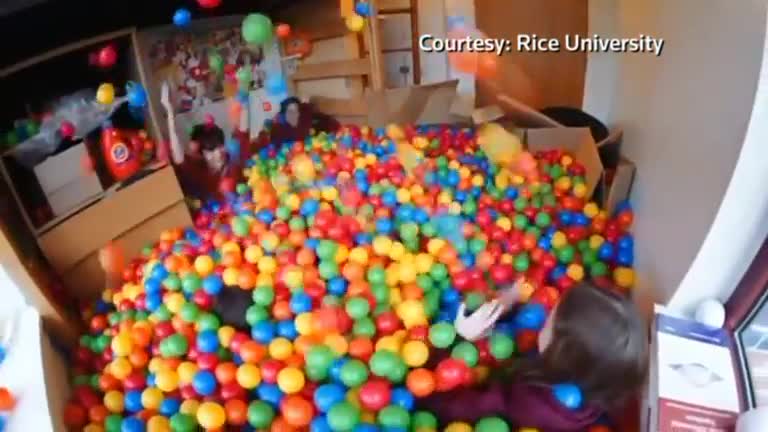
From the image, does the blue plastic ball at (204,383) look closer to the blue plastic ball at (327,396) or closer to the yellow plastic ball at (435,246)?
the blue plastic ball at (327,396)

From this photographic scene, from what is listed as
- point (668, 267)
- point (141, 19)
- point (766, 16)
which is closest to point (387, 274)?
point (668, 267)

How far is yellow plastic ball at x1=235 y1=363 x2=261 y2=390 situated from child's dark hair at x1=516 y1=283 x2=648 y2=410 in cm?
44

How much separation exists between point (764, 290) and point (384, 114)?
108cm

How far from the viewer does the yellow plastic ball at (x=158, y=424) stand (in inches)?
39.7

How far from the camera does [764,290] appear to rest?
908mm

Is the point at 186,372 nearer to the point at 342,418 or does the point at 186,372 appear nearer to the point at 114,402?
the point at 114,402

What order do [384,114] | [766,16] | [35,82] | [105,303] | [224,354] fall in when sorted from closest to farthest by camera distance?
1. [766,16]
2. [224,354]
3. [105,303]
4. [35,82]
5. [384,114]

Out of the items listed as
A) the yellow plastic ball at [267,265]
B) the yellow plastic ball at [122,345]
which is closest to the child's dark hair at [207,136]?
the yellow plastic ball at [267,265]

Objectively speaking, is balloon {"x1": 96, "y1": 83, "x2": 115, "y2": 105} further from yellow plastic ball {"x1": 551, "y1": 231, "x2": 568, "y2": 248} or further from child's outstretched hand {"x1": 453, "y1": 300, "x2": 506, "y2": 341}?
yellow plastic ball {"x1": 551, "y1": 231, "x2": 568, "y2": 248}

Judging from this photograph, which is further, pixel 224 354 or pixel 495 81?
pixel 495 81

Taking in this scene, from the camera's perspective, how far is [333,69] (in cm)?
183

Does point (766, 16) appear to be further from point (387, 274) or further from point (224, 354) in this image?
point (224, 354)

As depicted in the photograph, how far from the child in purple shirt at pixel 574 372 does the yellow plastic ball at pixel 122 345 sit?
0.53 metres

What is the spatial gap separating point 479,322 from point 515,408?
0.16 meters
